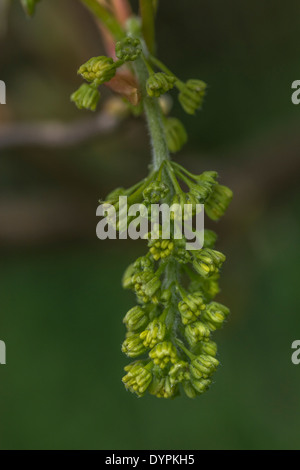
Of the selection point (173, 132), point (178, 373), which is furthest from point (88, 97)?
point (178, 373)

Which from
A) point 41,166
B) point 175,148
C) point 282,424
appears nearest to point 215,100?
point 41,166

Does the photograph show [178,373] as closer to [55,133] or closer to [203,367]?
[203,367]

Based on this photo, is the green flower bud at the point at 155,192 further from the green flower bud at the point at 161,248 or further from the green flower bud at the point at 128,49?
the green flower bud at the point at 128,49

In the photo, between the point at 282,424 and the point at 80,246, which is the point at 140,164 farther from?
the point at 282,424

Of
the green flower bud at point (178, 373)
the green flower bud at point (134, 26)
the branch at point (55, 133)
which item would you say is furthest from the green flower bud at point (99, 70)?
the branch at point (55, 133)

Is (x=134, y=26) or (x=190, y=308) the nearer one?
(x=190, y=308)
